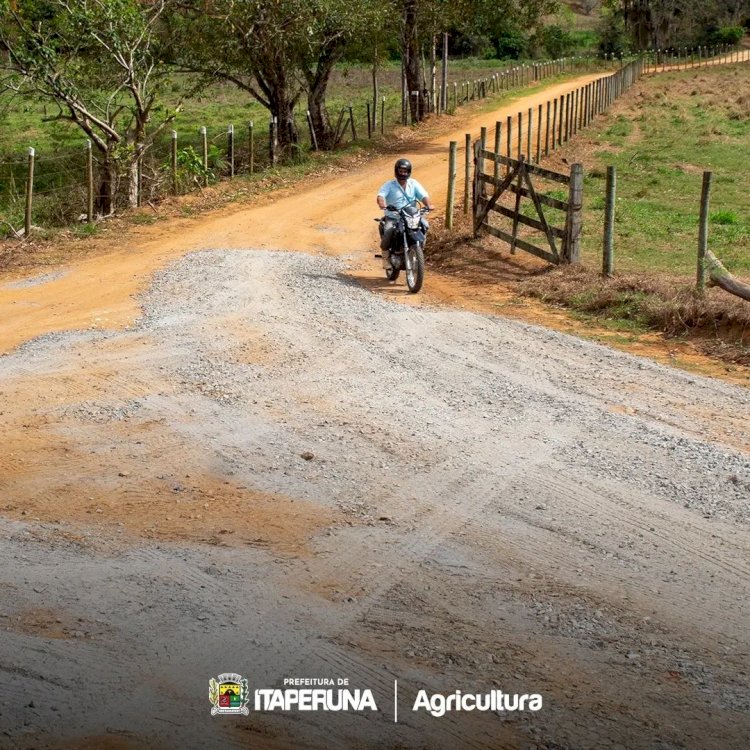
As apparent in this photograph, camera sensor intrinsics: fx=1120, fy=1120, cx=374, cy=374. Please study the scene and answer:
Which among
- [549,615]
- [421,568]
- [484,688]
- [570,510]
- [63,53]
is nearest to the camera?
[484,688]

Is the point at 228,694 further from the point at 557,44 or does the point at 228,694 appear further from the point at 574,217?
the point at 557,44

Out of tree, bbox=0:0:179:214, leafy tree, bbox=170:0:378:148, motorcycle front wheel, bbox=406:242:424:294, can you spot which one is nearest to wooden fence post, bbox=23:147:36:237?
tree, bbox=0:0:179:214

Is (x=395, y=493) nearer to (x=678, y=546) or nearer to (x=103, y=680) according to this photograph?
(x=678, y=546)

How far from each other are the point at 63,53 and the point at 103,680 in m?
19.7

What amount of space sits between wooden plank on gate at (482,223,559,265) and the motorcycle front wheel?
2.25 meters

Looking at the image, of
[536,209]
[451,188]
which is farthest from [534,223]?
[451,188]

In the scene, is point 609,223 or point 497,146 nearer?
point 609,223

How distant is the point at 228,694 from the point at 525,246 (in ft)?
40.9

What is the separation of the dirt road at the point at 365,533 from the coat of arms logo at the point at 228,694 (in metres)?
0.05

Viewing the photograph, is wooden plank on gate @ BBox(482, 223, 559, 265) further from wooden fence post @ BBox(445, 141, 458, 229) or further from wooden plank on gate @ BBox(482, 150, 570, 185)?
wooden fence post @ BBox(445, 141, 458, 229)

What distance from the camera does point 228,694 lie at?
5.33m

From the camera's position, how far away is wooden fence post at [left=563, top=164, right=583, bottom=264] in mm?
15422

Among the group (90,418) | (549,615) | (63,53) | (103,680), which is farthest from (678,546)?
(63,53)

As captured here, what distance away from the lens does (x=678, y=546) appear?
7164mm
